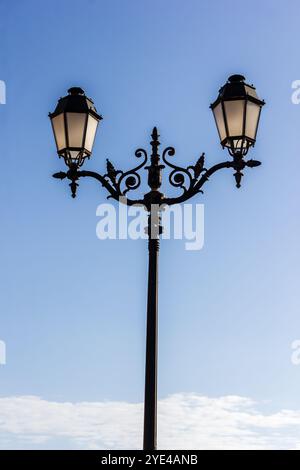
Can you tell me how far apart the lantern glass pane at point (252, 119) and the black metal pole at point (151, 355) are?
1.69m

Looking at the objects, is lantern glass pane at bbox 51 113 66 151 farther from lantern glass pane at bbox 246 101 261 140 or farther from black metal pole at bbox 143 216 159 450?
lantern glass pane at bbox 246 101 261 140

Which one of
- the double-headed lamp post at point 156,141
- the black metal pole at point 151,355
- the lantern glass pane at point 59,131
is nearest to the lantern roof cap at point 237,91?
Answer: the double-headed lamp post at point 156,141

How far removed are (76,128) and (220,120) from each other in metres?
1.65

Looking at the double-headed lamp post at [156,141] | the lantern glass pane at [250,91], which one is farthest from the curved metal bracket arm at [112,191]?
the lantern glass pane at [250,91]

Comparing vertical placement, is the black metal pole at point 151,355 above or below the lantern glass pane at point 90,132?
below

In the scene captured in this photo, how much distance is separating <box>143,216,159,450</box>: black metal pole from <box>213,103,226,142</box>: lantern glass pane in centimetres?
153

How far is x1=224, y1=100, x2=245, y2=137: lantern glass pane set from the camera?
914 cm

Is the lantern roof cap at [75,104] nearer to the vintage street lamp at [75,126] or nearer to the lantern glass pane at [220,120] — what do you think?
the vintage street lamp at [75,126]

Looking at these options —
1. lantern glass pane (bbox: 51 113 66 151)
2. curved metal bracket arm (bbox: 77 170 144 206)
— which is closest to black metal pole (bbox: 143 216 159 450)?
curved metal bracket arm (bbox: 77 170 144 206)

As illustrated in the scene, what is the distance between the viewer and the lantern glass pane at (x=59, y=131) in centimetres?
928

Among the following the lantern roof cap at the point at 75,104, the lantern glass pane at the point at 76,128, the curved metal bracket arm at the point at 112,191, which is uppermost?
the lantern roof cap at the point at 75,104

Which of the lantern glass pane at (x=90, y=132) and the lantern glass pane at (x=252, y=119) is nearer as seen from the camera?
the lantern glass pane at (x=252, y=119)
